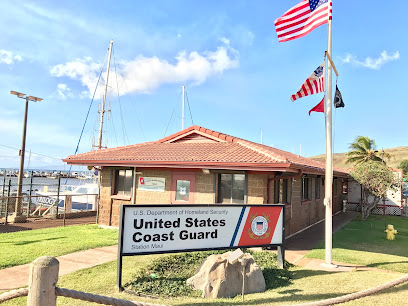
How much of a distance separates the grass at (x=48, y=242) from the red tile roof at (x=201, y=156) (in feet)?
9.66

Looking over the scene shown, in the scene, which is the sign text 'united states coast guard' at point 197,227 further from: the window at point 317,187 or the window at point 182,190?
the window at point 317,187

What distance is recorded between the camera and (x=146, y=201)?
12.5m

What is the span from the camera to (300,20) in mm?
8570

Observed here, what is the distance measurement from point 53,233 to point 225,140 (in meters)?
8.24

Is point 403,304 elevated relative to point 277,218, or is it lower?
lower

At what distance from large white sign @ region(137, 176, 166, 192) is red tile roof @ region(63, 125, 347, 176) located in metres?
0.94

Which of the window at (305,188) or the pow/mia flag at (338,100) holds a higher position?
the pow/mia flag at (338,100)

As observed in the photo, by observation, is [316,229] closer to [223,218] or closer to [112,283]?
[223,218]

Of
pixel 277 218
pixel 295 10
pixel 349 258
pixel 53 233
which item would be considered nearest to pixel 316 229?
pixel 349 258

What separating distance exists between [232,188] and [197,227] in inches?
169

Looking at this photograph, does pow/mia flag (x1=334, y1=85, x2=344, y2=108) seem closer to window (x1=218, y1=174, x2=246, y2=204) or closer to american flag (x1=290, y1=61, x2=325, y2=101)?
american flag (x1=290, y1=61, x2=325, y2=101)

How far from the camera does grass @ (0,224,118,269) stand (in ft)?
28.0

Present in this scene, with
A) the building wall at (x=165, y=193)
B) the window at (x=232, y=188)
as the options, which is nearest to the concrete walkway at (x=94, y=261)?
the building wall at (x=165, y=193)

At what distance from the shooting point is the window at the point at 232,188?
1077cm
